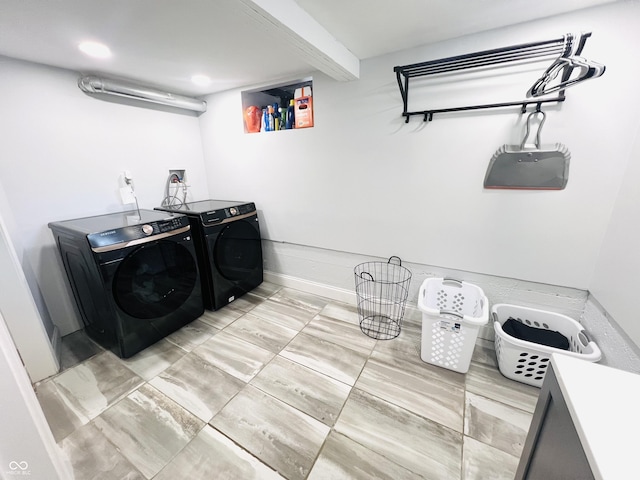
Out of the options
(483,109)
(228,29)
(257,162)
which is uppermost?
(228,29)

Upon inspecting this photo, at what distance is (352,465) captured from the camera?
1.12 m

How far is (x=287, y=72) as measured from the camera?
2045 millimetres

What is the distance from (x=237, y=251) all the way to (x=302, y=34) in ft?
5.88

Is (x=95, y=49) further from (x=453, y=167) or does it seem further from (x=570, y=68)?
(x=570, y=68)

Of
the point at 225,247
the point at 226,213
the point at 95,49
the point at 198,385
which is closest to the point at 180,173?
the point at 226,213

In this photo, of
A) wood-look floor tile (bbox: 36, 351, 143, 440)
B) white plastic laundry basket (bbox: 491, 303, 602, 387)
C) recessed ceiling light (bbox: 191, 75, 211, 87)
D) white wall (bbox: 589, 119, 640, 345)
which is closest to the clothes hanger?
white wall (bbox: 589, 119, 640, 345)

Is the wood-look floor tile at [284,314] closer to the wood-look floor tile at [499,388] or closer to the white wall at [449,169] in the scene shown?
the white wall at [449,169]

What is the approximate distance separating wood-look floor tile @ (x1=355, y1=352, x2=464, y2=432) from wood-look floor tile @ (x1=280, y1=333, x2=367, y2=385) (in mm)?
69

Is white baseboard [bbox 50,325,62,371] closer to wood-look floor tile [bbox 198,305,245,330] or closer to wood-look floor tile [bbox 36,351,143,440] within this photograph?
wood-look floor tile [bbox 36,351,143,440]

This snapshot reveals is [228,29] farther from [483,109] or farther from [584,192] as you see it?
[584,192]

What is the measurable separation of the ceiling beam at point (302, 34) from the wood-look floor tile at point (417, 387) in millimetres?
1972

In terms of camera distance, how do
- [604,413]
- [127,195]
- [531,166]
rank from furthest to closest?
[127,195]
[531,166]
[604,413]

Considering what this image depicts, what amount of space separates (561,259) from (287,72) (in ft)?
7.80

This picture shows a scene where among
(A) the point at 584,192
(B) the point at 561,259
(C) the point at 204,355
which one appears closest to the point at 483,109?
(A) the point at 584,192
